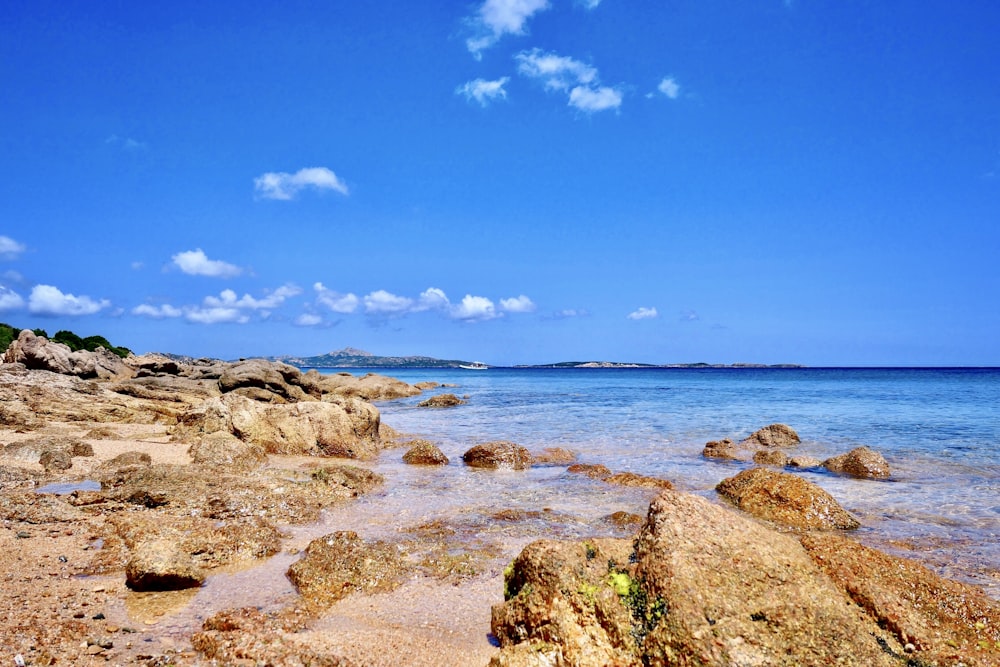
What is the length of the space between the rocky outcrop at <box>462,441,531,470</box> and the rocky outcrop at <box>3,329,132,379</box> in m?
21.7

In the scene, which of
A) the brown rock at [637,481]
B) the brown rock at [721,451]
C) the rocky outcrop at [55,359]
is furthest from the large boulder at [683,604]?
the rocky outcrop at [55,359]

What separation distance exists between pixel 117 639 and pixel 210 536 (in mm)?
2375

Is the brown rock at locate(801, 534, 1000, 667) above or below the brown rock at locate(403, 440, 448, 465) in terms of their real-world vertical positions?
above

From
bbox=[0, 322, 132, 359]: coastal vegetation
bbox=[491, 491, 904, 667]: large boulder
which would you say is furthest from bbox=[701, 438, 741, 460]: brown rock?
bbox=[0, 322, 132, 359]: coastal vegetation

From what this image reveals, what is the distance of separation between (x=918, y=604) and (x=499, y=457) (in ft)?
33.6

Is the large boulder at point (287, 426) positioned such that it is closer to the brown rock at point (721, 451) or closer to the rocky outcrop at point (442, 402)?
the brown rock at point (721, 451)

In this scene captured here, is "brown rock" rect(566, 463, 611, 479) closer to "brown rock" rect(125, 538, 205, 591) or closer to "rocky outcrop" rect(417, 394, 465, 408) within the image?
"brown rock" rect(125, 538, 205, 591)

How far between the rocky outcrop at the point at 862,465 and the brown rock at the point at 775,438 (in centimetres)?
378

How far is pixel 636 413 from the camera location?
2953 cm

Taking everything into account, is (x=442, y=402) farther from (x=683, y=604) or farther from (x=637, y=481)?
(x=683, y=604)

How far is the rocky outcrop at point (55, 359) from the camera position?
83.5ft

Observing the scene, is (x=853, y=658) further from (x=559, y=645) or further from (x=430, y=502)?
(x=430, y=502)

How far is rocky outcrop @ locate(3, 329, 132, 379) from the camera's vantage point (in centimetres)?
2545

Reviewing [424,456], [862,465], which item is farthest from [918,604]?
[424,456]
